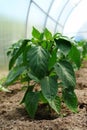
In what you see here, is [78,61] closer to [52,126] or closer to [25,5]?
[52,126]

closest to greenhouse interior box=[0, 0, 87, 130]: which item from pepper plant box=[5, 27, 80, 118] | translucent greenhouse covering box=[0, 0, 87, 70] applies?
pepper plant box=[5, 27, 80, 118]

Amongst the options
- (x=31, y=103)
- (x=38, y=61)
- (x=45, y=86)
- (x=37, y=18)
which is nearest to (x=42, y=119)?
(x=31, y=103)

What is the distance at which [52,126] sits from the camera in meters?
2.12

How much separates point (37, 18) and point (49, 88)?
743 centimetres

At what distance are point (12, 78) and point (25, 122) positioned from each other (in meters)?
0.36

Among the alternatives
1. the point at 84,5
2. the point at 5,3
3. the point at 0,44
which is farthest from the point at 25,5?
the point at 84,5

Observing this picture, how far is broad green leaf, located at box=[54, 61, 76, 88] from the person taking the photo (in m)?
2.17

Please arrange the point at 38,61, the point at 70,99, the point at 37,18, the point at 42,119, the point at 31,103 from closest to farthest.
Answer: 1. the point at 38,61
2. the point at 31,103
3. the point at 70,99
4. the point at 42,119
5. the point at 37,18

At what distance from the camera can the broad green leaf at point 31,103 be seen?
87.0 inches

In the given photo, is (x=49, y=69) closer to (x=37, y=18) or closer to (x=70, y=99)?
(x=70, y=99)

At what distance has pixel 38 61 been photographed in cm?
212

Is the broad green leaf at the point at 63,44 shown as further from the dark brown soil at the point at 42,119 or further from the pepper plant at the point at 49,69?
the dark brown soil at the point at 42,119

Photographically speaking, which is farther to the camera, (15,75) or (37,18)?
(37,18)

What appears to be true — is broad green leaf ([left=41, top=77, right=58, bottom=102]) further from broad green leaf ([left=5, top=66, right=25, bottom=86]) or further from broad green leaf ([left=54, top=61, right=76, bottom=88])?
broad green leaf ([left=5, top=66, right=25, bottom=86])
